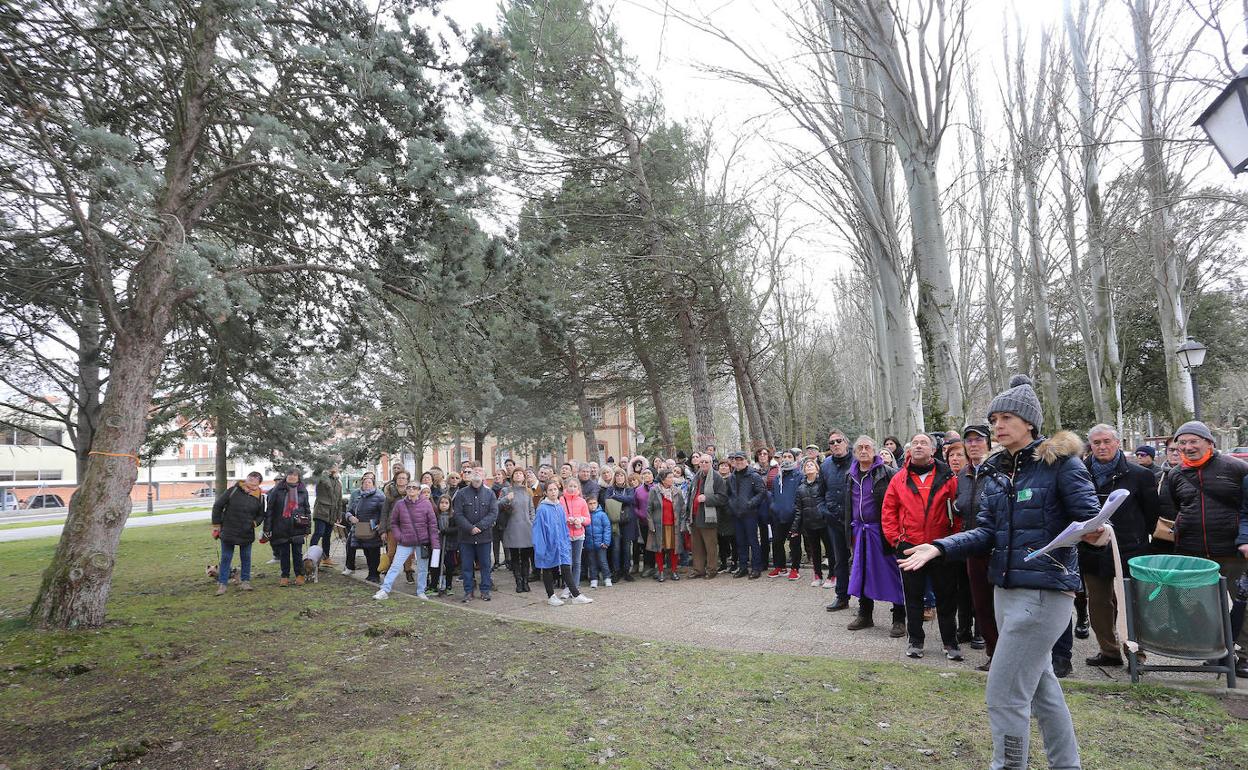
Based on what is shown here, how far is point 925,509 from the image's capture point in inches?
238

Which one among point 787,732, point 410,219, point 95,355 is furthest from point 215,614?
point 787,732

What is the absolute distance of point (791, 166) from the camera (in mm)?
8844

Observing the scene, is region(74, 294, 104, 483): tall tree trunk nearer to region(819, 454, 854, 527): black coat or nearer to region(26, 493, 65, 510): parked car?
region(819, 454, 854, 527): black coat

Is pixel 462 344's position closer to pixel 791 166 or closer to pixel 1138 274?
pixel 791 166

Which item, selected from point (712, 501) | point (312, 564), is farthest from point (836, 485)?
point (312, 564)

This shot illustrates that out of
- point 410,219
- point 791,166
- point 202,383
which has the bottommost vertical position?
point 202,383

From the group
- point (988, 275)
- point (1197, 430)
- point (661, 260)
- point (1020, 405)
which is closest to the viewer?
point (1020, 405)

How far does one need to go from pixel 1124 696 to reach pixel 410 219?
8.40m

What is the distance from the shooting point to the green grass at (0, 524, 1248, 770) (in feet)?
13.7

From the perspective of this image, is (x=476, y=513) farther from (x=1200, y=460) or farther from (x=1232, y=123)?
(x=1232, y=123)

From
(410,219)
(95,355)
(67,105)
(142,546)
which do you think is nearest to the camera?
(67,105)

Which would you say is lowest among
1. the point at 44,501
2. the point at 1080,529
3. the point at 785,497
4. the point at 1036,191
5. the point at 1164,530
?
the point at 44,501

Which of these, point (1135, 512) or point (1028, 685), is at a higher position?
point (1135, 512)

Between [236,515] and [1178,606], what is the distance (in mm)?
11627
